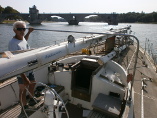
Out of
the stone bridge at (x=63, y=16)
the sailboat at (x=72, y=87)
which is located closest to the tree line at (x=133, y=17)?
the stone bridge at (x=63, y=16)

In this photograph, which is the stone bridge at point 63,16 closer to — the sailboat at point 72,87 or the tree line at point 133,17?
the tree line at point 133,17

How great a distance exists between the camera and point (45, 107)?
2.99 meters

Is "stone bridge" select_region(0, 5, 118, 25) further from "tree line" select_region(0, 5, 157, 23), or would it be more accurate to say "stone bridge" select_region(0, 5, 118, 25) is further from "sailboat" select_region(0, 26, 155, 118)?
"sailboat" select_region(0, 26, 155, 118)

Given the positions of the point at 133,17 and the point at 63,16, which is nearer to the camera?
the point at 63,16

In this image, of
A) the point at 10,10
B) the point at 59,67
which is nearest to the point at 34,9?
the point at 10,10

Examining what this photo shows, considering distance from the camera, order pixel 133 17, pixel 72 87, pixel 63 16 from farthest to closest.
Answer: pixel 133 17
pixel 63 16
pixel 72 87

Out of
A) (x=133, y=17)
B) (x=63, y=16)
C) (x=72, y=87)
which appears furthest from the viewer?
(x=133, y=17)

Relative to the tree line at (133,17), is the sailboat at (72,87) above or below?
below

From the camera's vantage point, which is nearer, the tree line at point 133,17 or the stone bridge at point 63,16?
the stone bridge at point 63,16

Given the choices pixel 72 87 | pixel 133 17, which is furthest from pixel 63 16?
pixel 72 87

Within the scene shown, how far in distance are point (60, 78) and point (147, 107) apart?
444 centimetres

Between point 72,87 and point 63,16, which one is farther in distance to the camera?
point 63,16

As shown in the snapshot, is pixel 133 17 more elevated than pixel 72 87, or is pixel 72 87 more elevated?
pixel 133 17

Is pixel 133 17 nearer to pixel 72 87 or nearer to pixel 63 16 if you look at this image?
pixel 63 16
